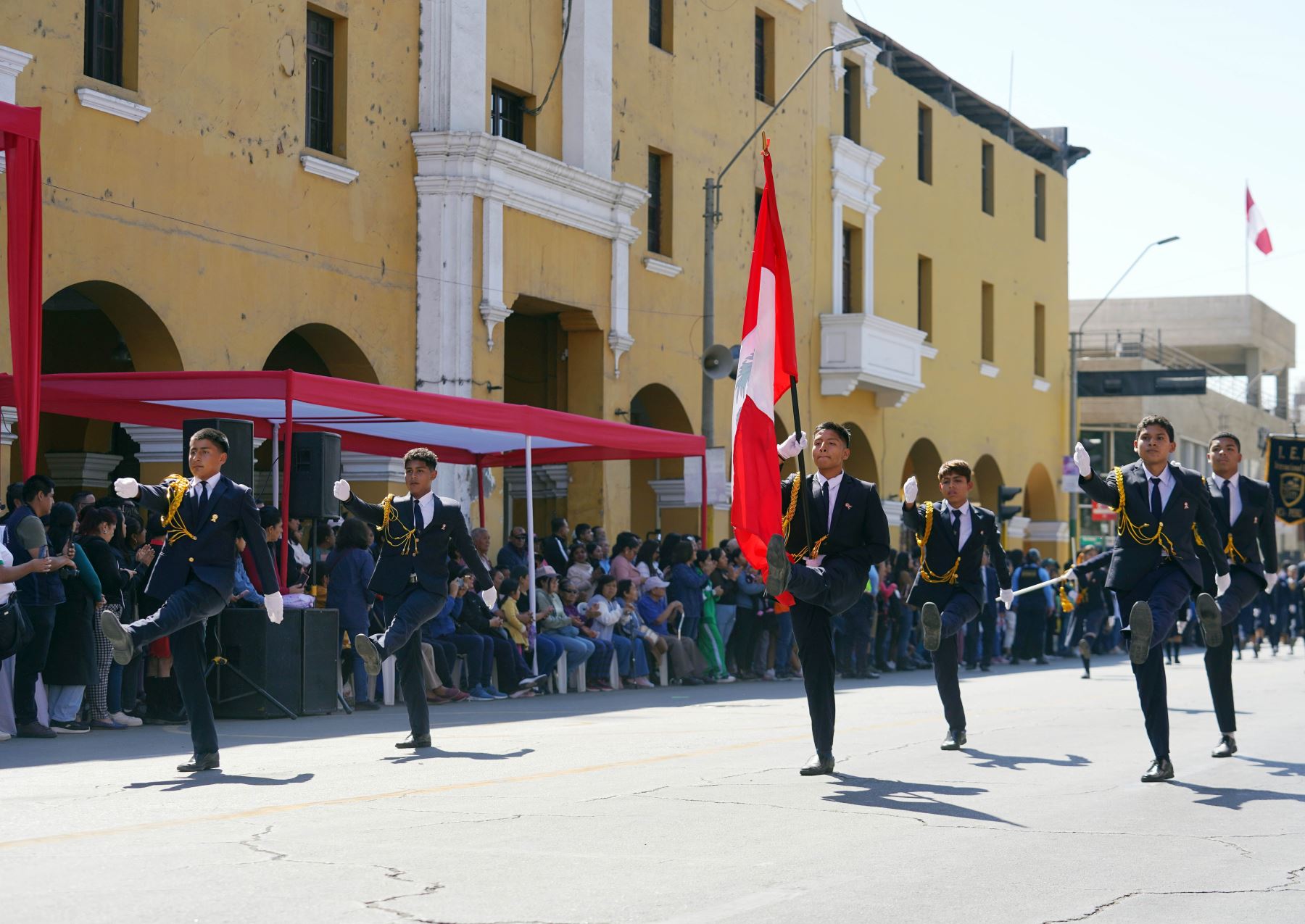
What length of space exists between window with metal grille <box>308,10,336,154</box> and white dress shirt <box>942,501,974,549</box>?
469 inches

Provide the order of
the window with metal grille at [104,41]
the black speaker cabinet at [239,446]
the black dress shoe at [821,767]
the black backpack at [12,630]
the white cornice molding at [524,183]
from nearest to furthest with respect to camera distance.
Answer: the black dress shoe at [821,767], the black backpack at [12,630], the black speaker cabinet at [239,446], the window with metal grille at [104,41], the white cornice molding at [524,183]

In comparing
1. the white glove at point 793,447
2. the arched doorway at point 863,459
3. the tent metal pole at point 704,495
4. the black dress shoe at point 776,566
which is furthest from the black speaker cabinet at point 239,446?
the arched doorway at point 863,459

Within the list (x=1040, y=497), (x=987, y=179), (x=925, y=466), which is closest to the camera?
(x=925, y=466)

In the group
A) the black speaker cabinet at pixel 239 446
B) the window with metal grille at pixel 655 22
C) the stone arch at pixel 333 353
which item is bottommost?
the black speaker cabinet at pixel 239 446

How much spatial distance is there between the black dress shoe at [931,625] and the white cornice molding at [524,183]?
12.8 metres

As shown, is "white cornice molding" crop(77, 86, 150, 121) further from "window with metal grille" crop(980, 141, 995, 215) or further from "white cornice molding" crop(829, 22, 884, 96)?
"window with metal grille" crop(980, 141, 995, 215)

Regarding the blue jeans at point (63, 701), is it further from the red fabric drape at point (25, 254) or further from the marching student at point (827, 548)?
the marching student at point (827, 548)

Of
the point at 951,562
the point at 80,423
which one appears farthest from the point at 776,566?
the point at 80,423

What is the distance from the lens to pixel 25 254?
14898 mm

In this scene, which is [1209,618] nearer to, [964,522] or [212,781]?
[964,522]

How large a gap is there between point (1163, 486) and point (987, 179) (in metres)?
32.1

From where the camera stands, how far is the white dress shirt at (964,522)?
12477 mm

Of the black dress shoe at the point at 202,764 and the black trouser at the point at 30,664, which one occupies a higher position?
the black trouser at the point at 30,664

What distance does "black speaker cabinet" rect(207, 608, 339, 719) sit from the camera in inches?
579
